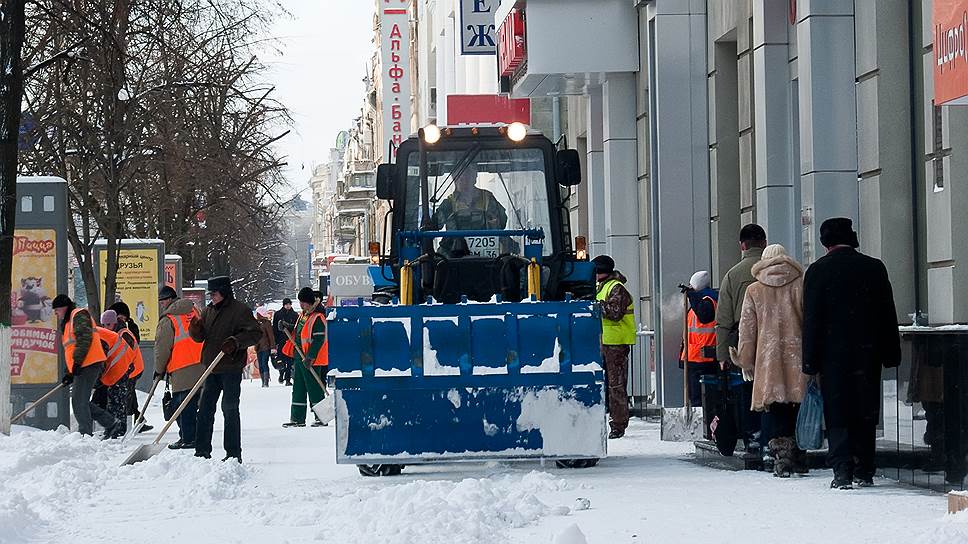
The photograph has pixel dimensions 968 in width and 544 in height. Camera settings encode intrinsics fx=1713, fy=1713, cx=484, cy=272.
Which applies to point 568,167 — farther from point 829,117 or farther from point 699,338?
point 829,117

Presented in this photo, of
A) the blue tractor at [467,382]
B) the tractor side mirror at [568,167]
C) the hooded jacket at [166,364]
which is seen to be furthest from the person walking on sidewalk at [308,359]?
the blue tractor at [467,382]

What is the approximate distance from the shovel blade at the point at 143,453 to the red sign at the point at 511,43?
10131mm

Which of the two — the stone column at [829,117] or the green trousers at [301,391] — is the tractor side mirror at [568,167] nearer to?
the stone column at [829,117]

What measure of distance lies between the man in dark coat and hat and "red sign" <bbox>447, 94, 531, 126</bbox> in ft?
56.2

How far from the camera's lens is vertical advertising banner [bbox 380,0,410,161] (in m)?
67.6

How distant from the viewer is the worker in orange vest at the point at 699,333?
1405cm

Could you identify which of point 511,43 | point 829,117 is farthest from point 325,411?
point 511,43

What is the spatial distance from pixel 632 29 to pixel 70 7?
8.92m

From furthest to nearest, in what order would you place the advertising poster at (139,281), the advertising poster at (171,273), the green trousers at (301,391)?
the advertising poster at (171,273), the advertising poster at (139,281), the green trousers at (301,391)

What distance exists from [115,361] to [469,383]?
8.55 metres

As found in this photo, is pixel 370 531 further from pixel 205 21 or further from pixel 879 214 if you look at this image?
pixel 205 21

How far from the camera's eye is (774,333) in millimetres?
11875

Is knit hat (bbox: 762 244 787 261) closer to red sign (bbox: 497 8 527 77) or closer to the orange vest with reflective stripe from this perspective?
the orange vest with reflective stripe

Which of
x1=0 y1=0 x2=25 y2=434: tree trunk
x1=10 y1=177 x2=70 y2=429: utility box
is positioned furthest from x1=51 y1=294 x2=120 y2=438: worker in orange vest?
x1=0 y1=0 x2=25 y2=434: tree trunk
